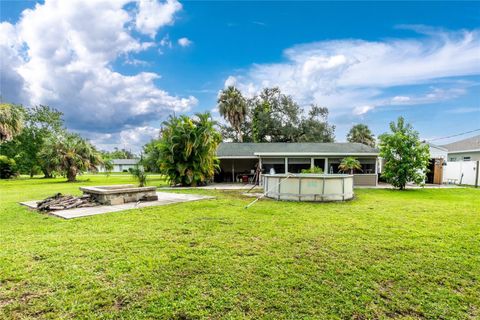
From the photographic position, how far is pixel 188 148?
14.4 metres

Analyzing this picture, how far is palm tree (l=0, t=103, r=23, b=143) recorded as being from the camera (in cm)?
1554

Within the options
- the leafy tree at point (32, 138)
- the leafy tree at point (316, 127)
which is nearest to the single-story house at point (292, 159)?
the leafy tree at point (316, 127)

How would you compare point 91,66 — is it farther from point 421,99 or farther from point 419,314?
point 421,99

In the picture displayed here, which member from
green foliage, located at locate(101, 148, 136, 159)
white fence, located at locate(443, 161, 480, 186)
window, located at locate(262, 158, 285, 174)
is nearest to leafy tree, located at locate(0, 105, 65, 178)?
window, located at locate(262, 158, 285, 174)

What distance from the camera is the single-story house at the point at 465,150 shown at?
18.6 meters

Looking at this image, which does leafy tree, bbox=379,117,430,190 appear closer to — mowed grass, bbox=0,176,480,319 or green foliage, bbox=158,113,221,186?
mowed grass, bbox=0,176,480,319

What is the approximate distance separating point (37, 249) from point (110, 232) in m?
1.25

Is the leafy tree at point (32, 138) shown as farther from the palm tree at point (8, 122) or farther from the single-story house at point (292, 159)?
the single-story house at point (292, 159)

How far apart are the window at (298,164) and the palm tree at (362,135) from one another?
804 inches

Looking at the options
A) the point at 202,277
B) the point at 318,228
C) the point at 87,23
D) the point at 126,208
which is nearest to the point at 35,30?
the point at 87,23

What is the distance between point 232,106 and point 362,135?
19.4 metres

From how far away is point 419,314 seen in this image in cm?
251

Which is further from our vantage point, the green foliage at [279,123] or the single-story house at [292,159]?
the green foliage at [279,123]

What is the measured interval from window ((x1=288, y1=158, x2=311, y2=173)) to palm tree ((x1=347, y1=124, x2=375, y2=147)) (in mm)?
20426
